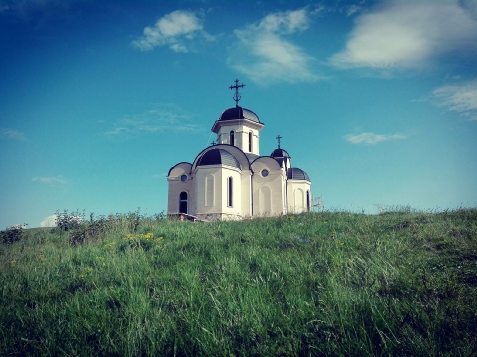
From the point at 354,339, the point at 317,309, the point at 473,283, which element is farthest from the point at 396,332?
the point at 473,283

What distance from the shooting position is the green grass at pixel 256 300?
2.56m

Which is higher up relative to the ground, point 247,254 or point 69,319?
point 247,254

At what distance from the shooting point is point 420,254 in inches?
189

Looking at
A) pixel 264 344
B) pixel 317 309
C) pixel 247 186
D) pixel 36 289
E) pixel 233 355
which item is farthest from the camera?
pixel 247 186

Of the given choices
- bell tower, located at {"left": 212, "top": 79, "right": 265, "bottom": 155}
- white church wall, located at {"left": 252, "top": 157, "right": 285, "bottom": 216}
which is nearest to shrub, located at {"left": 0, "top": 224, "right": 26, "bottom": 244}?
white church wall, located at {"left": 252, "top": 157, "right": 285, "bottom": 216}

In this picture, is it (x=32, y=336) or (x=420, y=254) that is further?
(x=420, y=254)

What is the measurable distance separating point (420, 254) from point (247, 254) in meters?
2.47

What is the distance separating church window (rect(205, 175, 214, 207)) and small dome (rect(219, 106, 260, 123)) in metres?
7.27

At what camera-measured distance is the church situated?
1970cm

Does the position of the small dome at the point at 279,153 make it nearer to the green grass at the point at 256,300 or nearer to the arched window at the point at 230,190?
the arched window at the point at 230,190

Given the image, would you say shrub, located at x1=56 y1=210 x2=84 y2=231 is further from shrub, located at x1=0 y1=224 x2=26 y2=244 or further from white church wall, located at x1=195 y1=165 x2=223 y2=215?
white church wall, located at x1=195 y1=165 x2=223 y2=215

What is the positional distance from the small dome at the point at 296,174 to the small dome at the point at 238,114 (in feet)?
16.4

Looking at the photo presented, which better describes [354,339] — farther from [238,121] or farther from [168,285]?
[238,121]

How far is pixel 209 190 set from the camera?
64.6ft
